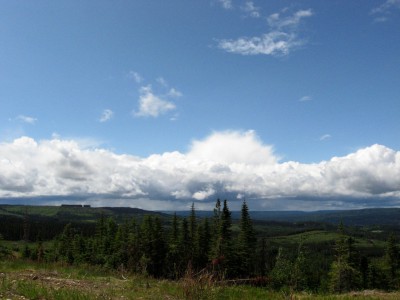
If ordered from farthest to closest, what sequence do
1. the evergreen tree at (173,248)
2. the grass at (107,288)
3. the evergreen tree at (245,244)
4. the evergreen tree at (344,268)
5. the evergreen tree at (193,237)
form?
the evergreen tree at (173,248) < the evergreen tree at (193,237) < the evergreen tree at (245,244) < the evergreen tree at (344,268) < the grass at (107,288)

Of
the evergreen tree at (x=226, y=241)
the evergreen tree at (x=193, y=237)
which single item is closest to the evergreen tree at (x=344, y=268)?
the evergreen tree at (x=226, y=241)

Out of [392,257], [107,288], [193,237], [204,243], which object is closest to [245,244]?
[204,243]

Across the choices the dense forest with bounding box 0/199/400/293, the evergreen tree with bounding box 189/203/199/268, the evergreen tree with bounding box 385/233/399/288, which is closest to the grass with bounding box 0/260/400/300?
the dense forest with bounding box 0/199/400/293

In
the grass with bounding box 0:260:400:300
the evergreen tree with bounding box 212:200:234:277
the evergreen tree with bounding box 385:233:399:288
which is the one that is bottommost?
the evergreen tree with bounding box 385:233:399:288

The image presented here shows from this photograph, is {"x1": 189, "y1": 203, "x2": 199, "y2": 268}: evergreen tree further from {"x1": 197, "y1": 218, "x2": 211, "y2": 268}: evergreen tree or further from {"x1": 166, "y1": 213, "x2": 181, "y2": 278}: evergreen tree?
{"x1": 166, "y1": 213, "x2": 181, "y2": 278}: evergreen tree

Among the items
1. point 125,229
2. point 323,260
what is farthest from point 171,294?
point 323,260

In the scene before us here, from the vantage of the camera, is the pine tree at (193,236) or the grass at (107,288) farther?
the pine tree at (193,236)

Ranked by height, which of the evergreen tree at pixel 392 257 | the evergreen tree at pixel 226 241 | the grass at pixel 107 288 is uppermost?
the grass at pixel 107 288

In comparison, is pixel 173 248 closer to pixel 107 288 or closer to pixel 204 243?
pixel 204 243

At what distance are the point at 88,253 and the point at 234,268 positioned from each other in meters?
40.2

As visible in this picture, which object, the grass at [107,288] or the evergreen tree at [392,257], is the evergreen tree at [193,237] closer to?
the evergreen tree at [392,257]

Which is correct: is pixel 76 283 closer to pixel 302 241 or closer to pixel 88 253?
pixel 302 241

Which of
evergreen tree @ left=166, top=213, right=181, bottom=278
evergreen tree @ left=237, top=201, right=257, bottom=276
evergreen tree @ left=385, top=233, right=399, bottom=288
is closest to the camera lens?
evergreen tree @ left=237, top=201, right=257, bottom=276

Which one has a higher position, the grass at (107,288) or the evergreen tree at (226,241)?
the grass at (107,288)
